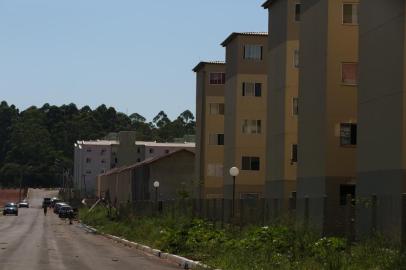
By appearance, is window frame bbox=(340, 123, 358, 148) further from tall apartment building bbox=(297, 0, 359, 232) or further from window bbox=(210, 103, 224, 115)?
window bbox=(210, 103, 224, 115)

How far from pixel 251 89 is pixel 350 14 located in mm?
25590

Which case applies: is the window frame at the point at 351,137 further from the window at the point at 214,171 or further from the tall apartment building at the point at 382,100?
the window at the point at 214,171

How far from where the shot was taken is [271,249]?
20484 mm

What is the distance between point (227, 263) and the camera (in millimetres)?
20438

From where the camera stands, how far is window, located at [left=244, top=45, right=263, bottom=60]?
65750mm

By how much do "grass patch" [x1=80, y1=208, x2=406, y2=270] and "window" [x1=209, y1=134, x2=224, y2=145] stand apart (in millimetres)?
42679

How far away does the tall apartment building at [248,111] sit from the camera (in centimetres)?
6575

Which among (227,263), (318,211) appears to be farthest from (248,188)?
(227,263)

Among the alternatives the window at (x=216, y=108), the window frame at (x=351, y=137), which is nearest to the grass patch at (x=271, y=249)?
the window frame at (x=351, y=137)

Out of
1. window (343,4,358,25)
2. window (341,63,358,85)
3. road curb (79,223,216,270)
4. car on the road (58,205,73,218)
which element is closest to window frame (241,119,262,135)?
window (341,63,358,85)

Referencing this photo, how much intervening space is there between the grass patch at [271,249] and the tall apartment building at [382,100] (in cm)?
685

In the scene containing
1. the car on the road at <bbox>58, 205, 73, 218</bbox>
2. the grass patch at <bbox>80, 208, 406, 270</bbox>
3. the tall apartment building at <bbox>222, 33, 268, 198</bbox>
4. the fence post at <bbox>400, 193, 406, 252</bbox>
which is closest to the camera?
Answer: the fence post at <bbox>400, 193, 406, 252</bbox>

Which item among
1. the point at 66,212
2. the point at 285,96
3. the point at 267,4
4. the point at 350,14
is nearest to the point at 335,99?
the point at 350,14

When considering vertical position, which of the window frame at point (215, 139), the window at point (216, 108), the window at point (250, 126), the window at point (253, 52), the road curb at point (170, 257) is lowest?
the road curb at point (170, 257)
